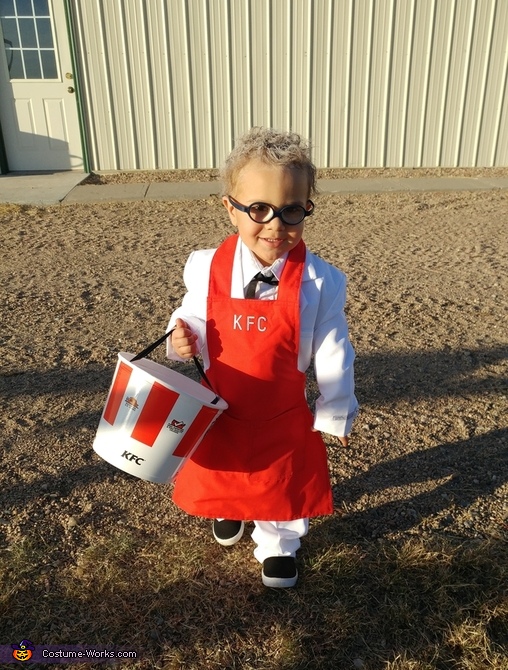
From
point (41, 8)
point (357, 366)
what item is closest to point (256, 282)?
point (357, 366)

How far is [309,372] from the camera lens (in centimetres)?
338

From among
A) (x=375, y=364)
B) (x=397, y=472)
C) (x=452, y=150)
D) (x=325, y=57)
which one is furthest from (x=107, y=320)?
(x=452, y=150)

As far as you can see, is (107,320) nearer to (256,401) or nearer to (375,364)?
(375,364)

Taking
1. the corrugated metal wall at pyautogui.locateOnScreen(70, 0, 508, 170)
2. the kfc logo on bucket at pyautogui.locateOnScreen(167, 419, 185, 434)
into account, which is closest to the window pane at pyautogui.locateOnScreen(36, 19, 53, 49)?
the corrugated metal wall at pyautogui.locateOnScreen(70, 0, 508, 170)

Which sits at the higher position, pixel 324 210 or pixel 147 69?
pixel 147 69

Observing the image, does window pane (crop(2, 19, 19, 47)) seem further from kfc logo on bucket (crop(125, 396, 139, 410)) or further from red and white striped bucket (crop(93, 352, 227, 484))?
kfc logo on bucket (crop(125, 396, 139, 410))

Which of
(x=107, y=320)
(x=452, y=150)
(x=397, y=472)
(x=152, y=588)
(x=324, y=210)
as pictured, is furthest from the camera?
(x=452, y=150)

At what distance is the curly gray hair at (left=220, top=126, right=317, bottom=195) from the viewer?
1.66m

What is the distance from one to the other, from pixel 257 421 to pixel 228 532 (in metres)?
0.56

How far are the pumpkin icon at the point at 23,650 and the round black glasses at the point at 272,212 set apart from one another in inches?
56.5

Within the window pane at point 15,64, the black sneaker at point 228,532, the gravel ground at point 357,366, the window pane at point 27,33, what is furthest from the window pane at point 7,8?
the black sneaker at point 228,532

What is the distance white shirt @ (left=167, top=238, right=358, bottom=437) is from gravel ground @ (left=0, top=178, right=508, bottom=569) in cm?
64

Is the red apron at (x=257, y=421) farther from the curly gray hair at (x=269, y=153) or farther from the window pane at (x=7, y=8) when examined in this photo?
the window pane at (x=7, y=8)

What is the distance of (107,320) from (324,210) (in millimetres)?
3625
